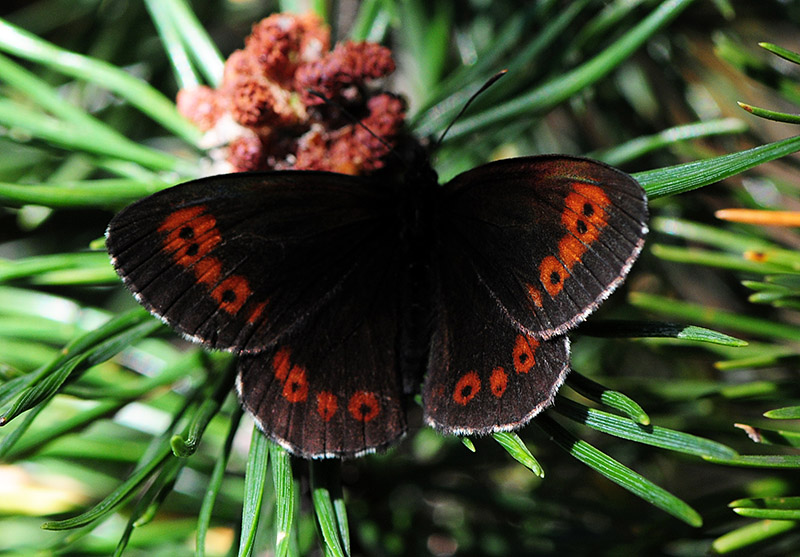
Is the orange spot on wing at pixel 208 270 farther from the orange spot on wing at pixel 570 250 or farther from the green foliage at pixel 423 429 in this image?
the orange spot on wing at pixel 570 250

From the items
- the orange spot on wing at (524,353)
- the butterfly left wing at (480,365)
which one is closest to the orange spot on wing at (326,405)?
the butterfly left wing at (480,365)

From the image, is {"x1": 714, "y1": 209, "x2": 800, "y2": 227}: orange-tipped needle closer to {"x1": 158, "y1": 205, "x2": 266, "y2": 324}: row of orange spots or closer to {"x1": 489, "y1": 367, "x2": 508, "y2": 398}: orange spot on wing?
{"x1": 489, "y1": 367, "x2": 508, "y2": 398}: orange spot on wing

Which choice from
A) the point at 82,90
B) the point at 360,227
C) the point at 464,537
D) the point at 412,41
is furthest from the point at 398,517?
the point at 82,90

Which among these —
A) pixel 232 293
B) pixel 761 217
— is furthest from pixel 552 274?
pixel 232 293

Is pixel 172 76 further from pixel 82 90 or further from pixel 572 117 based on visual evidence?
pixel 572 117

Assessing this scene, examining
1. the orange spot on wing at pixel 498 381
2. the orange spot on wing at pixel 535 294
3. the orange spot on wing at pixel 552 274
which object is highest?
the orange spot on wing at pixel 552 274

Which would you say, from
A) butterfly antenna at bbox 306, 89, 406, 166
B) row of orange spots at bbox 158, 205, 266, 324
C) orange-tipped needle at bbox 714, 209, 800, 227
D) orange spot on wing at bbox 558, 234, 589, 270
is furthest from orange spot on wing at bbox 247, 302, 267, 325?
orange-tipped needle at bbox 714, 209, 800, 227
